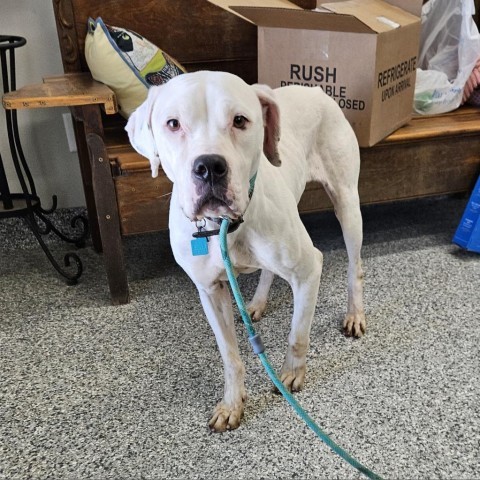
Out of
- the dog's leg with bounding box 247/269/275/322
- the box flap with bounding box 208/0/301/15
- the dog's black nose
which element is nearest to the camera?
the dog's black nose

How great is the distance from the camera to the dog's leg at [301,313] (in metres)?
1.26

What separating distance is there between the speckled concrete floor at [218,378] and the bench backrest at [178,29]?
802 millimetres

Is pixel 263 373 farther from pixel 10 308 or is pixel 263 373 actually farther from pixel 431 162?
pixel 431 162

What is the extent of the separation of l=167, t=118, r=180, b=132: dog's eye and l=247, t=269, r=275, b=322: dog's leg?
0.82m

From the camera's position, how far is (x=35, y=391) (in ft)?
4.75

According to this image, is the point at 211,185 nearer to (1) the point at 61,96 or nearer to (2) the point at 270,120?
(2) the point at 270,120

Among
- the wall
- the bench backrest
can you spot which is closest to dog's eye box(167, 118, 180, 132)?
the bench backrest

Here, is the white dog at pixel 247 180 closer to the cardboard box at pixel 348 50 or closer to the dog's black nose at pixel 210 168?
the dog's black nose at pixel 210 168

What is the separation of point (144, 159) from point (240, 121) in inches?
28.7

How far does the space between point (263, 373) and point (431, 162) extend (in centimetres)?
104

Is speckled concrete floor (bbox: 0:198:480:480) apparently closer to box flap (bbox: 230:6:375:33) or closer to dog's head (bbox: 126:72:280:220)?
dog's head (bbox: 126:72:280:220)

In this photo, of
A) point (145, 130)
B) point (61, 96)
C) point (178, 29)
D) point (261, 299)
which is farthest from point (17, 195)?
point (145, 130)

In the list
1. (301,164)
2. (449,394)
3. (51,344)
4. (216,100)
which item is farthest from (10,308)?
(449,394)

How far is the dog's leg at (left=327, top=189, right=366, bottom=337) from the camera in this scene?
1600 mm
